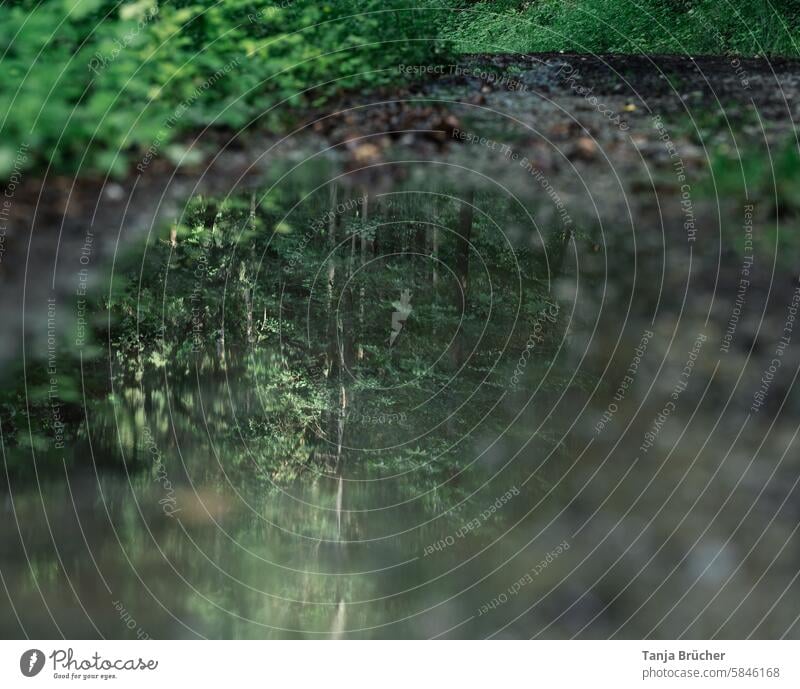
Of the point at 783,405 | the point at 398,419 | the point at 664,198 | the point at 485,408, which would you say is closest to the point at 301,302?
the point at 398,419

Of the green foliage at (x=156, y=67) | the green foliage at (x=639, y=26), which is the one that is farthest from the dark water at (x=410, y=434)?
the green foliage at (x=639, y=26)

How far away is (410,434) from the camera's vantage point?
3463mm

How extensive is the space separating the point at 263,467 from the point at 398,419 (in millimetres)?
568

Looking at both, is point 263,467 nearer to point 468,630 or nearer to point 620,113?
point 468,630

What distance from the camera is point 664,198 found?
13.3 feet
